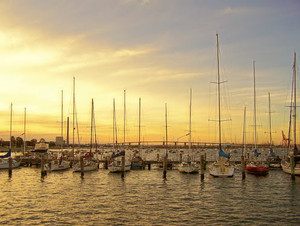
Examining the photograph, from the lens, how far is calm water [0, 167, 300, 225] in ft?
77.3

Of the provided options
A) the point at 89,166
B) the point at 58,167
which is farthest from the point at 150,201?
the point at 58,167

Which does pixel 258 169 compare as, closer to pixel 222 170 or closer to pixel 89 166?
pixel 222 170

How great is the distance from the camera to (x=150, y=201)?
2964 cm

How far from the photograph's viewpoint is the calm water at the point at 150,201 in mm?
23547

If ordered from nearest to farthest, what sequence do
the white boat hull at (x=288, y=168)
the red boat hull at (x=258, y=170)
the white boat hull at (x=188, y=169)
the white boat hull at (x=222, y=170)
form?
the white boat hull at (x=222, y=170) → the white boat hull at (x=288, y=168) → the red boat hull at (x=258, y=170) → the white boat hull at (x=188, y=169)

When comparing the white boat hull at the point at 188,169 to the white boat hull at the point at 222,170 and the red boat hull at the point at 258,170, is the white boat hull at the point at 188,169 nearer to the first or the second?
the white boat hull at the point at 222,170

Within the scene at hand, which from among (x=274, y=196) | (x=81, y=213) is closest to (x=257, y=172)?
(x=274, y=196)

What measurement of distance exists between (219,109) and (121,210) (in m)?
24.8

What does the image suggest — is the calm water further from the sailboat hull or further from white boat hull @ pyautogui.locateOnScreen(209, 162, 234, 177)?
the sailboat hull

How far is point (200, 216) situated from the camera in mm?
24250

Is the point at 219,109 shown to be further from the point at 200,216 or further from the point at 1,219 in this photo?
the point at 1,219

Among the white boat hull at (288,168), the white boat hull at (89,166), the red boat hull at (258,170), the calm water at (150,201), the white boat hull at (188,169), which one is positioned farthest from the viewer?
the white boat hull at (89,166)

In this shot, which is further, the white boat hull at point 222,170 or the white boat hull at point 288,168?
the white boat hull at point 288,168

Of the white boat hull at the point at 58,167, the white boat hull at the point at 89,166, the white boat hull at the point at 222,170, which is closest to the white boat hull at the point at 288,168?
the white boat hull at the point at 222,170
